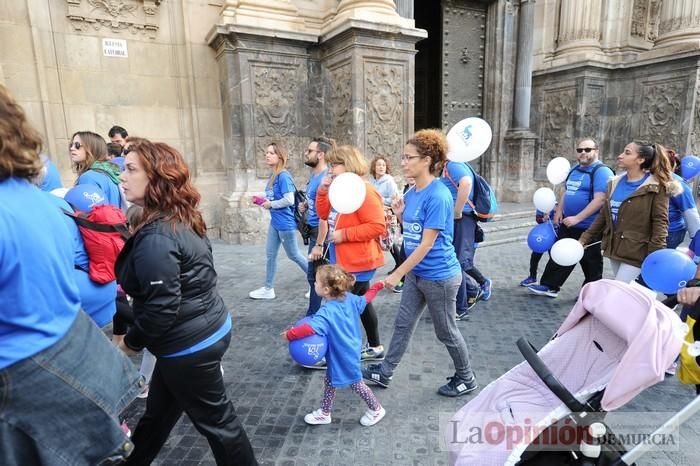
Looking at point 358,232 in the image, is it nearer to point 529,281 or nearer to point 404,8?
point 529,281

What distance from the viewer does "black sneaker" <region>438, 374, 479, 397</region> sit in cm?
302

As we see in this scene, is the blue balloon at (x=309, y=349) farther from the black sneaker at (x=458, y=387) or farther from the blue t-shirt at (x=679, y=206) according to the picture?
the blue t-shirt at (x=679, y=206)

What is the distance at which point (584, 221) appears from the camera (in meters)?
4.60

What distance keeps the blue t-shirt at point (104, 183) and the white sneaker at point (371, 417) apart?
2527mm

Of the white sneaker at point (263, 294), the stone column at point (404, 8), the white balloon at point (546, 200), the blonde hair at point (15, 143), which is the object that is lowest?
the white sneaker at point (263, 294)

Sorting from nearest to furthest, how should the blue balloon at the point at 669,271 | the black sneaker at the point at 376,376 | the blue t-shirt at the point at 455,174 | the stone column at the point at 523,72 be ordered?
the blue balloon at the point at 669,271
the black sneaker at the point at 376,376
the blue t-shirt at the point at 455,174
the stone column at the point at 523,72

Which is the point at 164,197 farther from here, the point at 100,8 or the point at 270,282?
the point at 100,8

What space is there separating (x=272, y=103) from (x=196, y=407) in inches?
250

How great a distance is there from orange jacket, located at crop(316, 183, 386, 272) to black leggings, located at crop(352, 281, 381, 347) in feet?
0.69

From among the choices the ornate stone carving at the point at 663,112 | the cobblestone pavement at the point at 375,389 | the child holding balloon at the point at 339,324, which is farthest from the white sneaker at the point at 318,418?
the ornate stone carving at the point at 663,112

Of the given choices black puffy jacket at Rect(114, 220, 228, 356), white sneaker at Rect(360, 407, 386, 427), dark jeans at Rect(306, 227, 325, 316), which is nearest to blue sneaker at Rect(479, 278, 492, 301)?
dark jeans at Rect(306, 227, 325, 316)

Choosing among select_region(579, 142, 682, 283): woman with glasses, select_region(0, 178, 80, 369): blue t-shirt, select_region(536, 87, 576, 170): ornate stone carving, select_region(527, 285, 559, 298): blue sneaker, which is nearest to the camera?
select_region(0, 178, 80, 369): blue t-shirt

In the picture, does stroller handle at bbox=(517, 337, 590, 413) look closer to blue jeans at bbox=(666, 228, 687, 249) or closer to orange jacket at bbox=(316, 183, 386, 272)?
orange jacket at bbox=(316, 183, 386, 272)

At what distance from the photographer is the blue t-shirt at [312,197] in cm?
Result: 406
